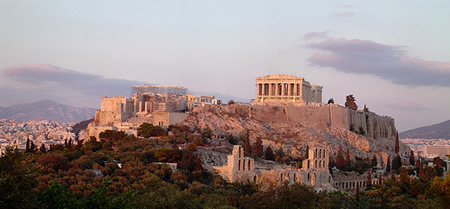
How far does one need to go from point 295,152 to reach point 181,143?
1531cm

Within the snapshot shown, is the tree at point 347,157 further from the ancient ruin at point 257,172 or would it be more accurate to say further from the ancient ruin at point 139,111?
the ancient ruin at point 139,111

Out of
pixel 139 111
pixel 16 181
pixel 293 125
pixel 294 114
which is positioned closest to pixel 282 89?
pixel 294 114

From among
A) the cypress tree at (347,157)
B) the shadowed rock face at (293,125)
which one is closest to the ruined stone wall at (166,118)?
the shadowed rock face at (293,125)

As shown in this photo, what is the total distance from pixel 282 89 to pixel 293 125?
911cm

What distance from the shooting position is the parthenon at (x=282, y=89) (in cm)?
8825

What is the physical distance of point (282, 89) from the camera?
89.0m

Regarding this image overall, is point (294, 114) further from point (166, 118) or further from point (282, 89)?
point (166, 118)

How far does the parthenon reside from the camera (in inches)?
3474

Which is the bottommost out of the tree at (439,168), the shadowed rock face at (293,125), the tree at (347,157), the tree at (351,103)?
the tree at (439,168)

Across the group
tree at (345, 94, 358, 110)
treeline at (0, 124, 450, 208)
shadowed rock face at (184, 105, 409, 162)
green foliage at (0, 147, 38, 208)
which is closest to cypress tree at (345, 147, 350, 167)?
shadowed rock face at (184, 105, 409, 162)

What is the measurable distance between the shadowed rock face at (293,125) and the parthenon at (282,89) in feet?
15.3

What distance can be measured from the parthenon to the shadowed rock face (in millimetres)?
4662

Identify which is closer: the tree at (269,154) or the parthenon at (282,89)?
the tree at (269,154)

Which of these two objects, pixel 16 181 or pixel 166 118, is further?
pixel 166 118
